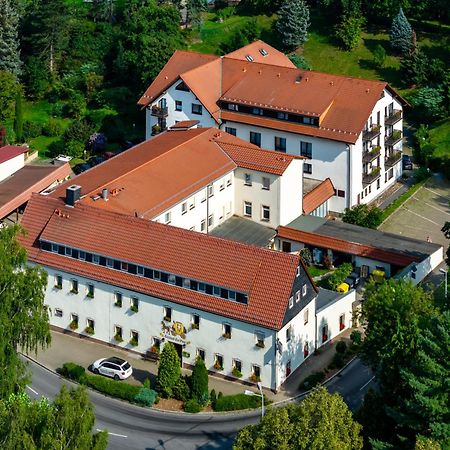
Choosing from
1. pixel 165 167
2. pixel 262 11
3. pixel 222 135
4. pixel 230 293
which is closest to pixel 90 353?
pixel 230 293

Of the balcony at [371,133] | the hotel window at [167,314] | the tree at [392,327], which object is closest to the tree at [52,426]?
the tree at [392,327]

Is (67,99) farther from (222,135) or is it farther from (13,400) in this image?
(13,400)

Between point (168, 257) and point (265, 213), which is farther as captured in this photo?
point (265, 213)

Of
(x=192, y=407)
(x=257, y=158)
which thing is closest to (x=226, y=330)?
(x=192, y=407)

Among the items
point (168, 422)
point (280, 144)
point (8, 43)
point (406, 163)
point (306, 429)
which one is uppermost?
point (8, 43)

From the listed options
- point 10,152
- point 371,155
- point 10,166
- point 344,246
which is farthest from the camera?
point 10,152

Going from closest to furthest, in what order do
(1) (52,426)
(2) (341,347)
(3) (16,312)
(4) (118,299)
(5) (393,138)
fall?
(1) (52,426) < (3) (16,312) < (2) (341,347) < (4) (118,299) < (5) (393,138)

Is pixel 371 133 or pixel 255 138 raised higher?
pixel 371 133

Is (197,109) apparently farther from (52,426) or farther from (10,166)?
(52,426)

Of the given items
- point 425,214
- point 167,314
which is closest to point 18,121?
point 425,214
